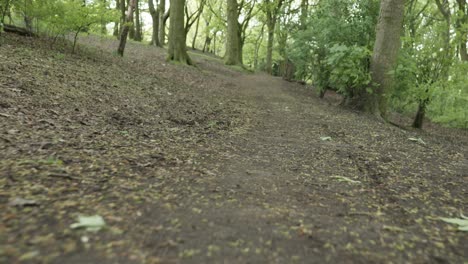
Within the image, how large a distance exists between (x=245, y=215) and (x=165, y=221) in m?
0.60

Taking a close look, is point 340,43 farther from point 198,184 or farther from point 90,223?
point 90,223

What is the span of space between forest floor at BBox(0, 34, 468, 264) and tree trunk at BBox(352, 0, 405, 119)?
7.14 ft

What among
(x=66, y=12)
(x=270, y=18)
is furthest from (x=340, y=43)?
(x=270, y=18)

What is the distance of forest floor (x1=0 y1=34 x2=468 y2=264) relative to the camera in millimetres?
2035

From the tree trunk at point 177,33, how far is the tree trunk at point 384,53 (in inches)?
262

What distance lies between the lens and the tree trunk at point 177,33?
11.8 meters

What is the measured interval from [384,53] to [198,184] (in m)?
6.90

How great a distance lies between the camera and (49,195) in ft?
7.88

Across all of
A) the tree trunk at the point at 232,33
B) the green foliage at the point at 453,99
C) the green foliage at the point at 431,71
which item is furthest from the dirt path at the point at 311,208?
the tree trunk at the point at 232,33

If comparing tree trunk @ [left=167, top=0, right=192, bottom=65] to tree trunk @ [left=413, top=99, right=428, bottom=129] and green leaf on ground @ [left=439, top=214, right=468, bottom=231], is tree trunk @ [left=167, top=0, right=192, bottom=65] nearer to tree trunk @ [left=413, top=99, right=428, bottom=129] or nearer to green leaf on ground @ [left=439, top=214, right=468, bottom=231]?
tree trunk @ [left=413, top=99, right=428, bottom=129]

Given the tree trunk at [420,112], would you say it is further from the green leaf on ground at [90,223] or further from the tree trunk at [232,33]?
the tree trunk at [232,33]

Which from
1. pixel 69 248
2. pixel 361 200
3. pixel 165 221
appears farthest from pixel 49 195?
pixel 361 200

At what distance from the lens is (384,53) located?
26.7 feet

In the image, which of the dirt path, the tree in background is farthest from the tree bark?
the dirt path
